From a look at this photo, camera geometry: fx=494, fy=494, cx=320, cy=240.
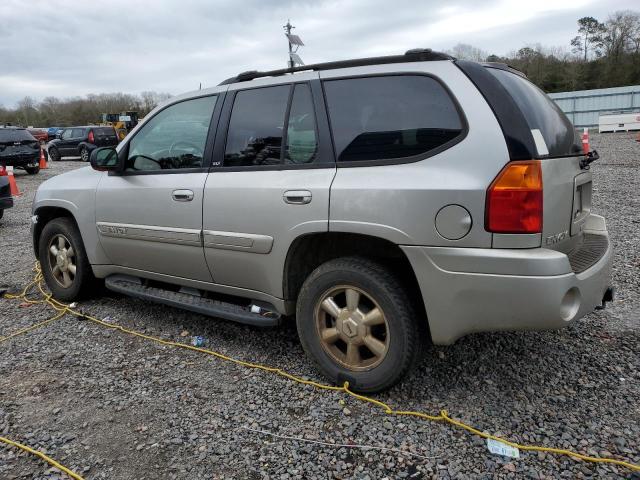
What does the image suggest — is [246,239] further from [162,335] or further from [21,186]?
[21,186]

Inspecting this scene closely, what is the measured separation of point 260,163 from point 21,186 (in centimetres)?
1485

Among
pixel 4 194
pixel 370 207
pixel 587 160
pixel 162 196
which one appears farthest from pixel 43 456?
pixel 4 194

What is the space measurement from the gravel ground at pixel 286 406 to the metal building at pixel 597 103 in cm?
3214

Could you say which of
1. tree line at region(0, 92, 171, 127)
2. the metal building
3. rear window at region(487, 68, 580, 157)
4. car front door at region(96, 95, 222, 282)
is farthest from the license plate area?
tree line at region(0, 92, 171, 127)

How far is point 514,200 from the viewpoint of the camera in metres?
2.32

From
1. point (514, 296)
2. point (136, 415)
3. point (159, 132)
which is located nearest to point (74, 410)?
point (136, 415)

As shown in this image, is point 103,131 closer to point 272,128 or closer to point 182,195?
point 182,195

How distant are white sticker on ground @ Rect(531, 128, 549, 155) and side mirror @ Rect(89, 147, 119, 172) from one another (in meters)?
3.02

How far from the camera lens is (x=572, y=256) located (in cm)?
273

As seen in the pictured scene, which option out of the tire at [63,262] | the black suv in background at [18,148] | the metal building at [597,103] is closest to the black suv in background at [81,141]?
the black suv in background at [18,148]

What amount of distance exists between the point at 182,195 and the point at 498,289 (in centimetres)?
218

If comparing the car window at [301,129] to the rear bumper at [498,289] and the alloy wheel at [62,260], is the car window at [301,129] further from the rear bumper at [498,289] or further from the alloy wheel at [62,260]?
the alloy wheel at [62,260]

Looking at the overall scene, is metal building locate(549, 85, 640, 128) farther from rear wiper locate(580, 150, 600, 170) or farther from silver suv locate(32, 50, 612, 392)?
silver suv locate(32, 50, 612, 392)

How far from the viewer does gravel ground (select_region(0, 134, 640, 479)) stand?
2348mm
